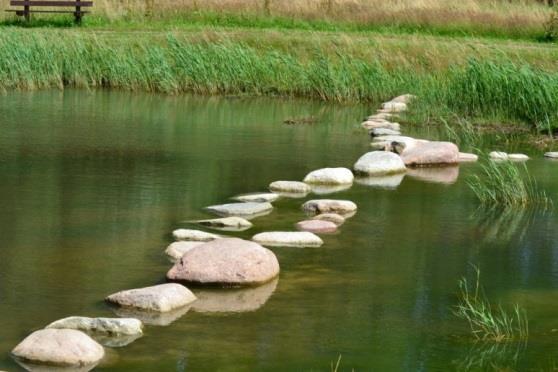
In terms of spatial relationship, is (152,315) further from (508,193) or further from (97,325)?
(508,193)

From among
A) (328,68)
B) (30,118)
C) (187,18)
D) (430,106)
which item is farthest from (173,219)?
(187,18)

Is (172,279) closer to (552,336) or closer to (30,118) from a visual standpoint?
(552,336)

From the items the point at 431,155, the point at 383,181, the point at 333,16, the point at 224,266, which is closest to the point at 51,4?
the point at 333,16

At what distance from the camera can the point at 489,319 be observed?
7.91 m

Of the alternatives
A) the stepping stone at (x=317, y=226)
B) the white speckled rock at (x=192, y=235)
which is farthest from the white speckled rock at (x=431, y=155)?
the white speckled rock at (x=192, y=235)

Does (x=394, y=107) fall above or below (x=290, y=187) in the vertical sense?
above

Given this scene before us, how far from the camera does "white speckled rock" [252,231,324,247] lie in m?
9.83

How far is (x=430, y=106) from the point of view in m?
18.3

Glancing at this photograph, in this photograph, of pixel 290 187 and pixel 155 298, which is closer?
pixel 155 298

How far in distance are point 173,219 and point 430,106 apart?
8291mm

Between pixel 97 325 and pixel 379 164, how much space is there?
663 centimetres

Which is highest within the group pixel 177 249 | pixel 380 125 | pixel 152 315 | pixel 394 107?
pixel 394 107

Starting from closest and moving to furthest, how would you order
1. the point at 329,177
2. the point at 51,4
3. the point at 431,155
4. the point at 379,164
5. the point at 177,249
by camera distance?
the point at 177,249 < the point at 329,177 < the point at 379,164 < the point at 431,155 < the point at 51,4

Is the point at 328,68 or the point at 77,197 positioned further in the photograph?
the point at 328,68
